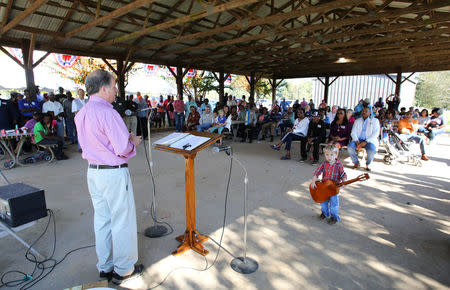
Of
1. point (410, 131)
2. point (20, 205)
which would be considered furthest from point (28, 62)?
point (410, 131)

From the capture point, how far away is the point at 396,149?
5926mm

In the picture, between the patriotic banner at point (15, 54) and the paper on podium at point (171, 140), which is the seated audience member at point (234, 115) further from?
the patriotic banner at point (15, 54)

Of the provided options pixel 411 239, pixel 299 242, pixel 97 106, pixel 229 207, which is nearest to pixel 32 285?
pixel 97 106

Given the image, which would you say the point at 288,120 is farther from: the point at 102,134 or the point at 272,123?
the point at 102,134

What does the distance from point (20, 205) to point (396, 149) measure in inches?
271

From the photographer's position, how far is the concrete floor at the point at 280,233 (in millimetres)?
2029

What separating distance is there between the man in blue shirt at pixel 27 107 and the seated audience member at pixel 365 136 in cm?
779

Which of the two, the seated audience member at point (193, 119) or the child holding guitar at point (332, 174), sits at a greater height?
the seated audience member at point (193, 119)

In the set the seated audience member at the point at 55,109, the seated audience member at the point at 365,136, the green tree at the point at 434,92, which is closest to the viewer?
the seated audience member at the point at 365,136

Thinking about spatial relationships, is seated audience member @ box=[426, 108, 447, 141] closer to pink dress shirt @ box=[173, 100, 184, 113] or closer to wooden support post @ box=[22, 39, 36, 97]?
pink dress shirt @ box=[173, 100, 184, 113]

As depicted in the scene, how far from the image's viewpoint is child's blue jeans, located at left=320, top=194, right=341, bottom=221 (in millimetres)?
2883

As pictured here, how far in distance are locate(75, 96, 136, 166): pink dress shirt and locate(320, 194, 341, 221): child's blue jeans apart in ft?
7.45

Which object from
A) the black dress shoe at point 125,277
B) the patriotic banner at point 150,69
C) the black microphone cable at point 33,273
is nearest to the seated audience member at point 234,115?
the black microphone cable at point 33,273

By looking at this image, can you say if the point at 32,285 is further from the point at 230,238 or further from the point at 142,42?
the point at 142,42
